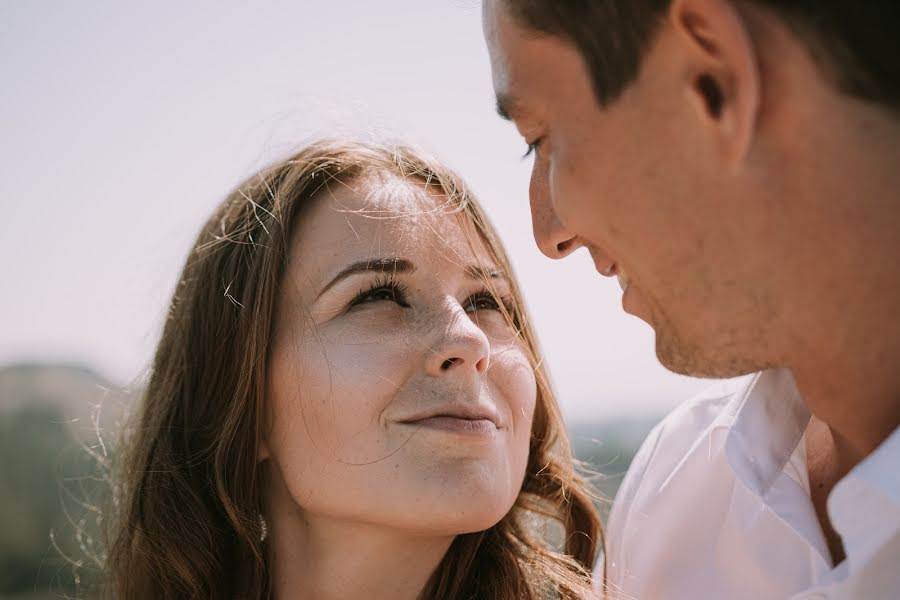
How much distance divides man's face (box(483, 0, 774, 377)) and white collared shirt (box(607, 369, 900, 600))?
41 centimetres

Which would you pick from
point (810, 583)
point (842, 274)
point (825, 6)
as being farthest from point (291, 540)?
point (825, 6)

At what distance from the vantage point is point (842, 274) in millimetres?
1691

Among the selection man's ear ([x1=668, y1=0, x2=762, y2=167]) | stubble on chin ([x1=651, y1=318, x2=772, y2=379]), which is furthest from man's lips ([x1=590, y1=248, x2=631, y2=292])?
man's ear ([x1=668, y1=0, x2=762, y2=167])

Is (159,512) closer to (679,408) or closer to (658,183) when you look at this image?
(679,408)

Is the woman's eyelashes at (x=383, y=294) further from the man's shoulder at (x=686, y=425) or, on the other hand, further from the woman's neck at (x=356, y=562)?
the man's shoulder at (x=686, y=425)

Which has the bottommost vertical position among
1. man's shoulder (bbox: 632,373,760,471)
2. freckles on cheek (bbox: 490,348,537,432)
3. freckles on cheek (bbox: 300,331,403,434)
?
man's shoulder (bbox: 632,373,760,471)

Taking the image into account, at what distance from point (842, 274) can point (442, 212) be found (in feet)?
4.32

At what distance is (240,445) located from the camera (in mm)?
2711

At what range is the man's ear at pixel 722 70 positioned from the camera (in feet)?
5.31

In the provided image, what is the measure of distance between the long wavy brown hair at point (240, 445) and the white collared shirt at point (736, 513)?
0.82ft

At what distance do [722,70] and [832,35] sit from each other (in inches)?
7.9

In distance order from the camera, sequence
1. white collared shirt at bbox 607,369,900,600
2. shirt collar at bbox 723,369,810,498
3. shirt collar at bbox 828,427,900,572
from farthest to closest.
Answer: shirt collar at bbox 723,369,810,498
white collared shirt at bbox 607,369,900,600
shirt collar at bbox 828,427,900,572

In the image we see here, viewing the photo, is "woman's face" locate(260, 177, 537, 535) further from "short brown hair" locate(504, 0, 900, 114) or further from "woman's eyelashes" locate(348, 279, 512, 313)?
"short brown hair" locate(504, 0, 900, 114)

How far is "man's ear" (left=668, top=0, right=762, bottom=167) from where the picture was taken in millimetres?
1619
